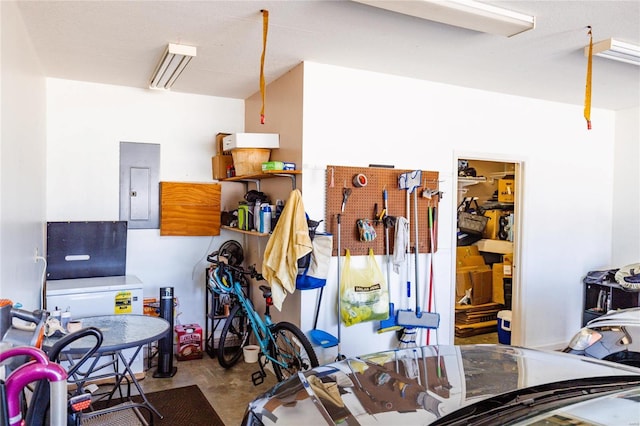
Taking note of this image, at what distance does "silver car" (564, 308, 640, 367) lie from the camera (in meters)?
2.32

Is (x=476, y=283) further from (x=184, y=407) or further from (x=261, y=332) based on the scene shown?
(x=184, y=407)

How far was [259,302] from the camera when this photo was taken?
4785 millimetres

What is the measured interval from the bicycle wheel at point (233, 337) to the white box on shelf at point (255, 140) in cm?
148

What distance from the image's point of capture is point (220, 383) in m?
4.00

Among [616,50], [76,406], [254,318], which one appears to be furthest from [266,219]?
[616,50]

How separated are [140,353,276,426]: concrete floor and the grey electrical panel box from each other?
1478 mm

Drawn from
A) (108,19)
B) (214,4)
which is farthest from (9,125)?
(214,4)

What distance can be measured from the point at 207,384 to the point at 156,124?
2.62m

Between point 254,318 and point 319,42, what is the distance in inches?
90.4

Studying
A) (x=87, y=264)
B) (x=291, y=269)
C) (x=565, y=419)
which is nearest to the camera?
(x=565, y=419)

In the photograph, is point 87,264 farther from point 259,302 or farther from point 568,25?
point 568,25

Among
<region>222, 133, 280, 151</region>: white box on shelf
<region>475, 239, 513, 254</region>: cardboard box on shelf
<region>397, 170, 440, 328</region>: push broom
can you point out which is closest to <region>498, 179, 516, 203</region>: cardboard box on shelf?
<region>475, 239, 513, 254</region>: cardboard box on shelf

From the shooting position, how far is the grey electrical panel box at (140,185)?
4695 mm

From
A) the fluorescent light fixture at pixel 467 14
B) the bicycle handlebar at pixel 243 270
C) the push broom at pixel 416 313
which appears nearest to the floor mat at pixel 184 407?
the bicycle handlebar at pixel 243 270
